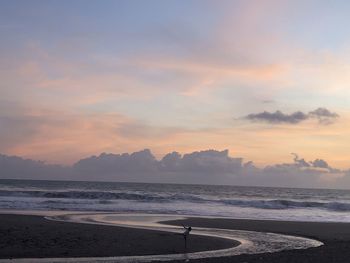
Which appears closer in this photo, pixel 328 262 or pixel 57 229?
pixel 328 262

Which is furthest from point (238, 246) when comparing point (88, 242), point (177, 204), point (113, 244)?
point (177, 204)

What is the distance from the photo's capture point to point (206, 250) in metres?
17.8

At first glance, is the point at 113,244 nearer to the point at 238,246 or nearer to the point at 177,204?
the point at 238,246

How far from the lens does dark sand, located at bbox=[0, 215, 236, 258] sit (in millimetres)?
16125

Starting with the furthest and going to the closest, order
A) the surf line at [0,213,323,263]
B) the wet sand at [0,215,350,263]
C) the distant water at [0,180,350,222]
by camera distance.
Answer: the distant water at [0,180,350,222] < the wet sand at [0,215,350,263] < the surf line at [0,213,323,263]

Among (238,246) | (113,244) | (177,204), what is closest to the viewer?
(113,244)

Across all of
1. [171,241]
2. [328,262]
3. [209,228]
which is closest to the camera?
[328,262]

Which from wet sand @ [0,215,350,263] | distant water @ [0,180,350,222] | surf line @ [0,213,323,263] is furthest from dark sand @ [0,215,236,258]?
distant water @ [0,180,350,222]

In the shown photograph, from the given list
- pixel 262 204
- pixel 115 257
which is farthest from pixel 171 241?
pixel 262 204

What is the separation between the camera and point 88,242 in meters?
18.4

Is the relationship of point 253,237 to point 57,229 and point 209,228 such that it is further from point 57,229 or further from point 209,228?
point 57,229

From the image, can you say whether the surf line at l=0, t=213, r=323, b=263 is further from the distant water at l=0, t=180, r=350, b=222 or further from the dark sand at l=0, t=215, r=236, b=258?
the distant water at l=0, t=180, r=350, b=222

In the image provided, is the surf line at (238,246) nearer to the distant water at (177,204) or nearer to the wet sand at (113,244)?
the wet sand at (113,244)

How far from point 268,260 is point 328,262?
173 cm
